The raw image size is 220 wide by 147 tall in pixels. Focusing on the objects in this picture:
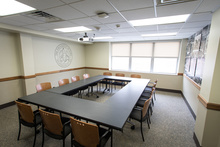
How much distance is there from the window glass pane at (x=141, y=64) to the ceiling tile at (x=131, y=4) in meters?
4.08

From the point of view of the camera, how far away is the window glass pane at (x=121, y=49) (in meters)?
5.82

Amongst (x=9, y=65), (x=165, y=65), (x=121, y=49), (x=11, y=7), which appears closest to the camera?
(x=11, y=7)

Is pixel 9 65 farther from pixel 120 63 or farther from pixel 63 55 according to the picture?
pixel 120 63

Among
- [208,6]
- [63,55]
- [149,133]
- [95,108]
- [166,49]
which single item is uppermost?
[208,6]

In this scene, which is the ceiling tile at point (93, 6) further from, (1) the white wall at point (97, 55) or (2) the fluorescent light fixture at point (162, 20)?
(1) the white wall at point (97, 55)

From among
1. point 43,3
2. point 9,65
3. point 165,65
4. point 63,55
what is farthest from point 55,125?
point 165,65

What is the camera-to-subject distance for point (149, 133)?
2.24 metres

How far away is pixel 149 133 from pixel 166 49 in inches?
163

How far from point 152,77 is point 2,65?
19.0 ft

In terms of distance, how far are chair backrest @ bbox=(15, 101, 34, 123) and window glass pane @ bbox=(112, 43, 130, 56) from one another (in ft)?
16.4

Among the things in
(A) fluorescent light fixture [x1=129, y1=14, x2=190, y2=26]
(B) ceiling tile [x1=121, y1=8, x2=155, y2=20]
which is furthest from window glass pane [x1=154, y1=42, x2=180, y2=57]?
(B) ceiling tile [x1=121, y1=8, x2=155, y2=20]

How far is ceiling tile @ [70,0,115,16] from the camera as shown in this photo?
1.58 m

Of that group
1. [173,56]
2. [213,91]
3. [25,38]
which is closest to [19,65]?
[25,38]

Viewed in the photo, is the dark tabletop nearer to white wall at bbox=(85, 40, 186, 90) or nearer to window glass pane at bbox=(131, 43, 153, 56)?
white wall at bbox=(85, 40, 186, 90)
